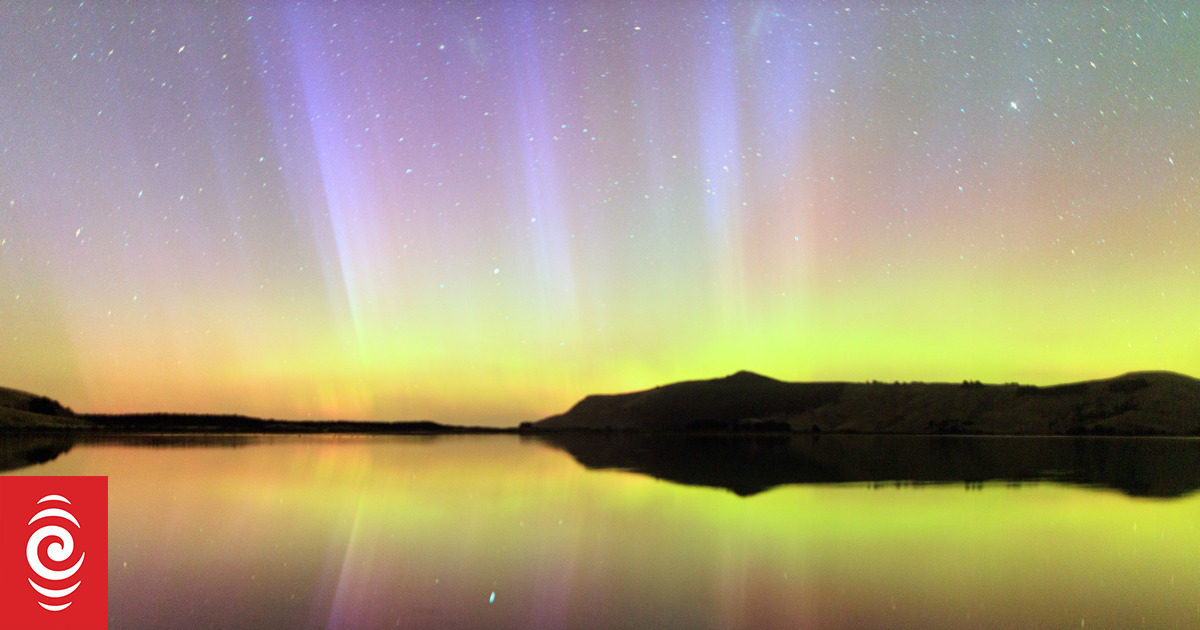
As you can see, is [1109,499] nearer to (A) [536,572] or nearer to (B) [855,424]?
(A) [536,572]

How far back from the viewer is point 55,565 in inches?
289

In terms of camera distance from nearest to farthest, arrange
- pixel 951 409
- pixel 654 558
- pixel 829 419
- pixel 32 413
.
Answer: pixel 654 558 < pixel 32 413 < pixel 951 409 < pixel 829 419

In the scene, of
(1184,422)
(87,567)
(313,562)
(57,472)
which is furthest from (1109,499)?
(1184,422)

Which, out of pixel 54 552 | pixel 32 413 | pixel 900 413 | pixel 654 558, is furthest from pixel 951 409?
pixel 32 413

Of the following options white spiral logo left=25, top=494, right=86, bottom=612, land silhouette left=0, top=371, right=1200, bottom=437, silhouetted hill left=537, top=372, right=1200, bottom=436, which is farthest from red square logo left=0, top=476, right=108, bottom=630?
silhouetted hill left=537, top=372, right=1200, bottom=436

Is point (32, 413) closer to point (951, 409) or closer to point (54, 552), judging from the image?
point (54, 552)

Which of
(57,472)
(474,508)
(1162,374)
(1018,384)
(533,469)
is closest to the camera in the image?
(474,508)

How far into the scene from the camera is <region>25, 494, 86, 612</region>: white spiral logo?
6.98 metres

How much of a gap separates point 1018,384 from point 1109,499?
Answer: 14408 cm

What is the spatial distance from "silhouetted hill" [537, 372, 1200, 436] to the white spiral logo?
118 m

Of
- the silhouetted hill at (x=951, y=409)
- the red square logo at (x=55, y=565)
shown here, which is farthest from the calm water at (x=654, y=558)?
the silhouetted hill at (x=951, y=409)

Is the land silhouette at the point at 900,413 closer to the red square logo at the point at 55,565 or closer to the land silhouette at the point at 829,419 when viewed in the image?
the land silhouette at the point at 829,419

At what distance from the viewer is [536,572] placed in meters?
8.62

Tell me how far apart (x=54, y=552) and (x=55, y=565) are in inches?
9.4
